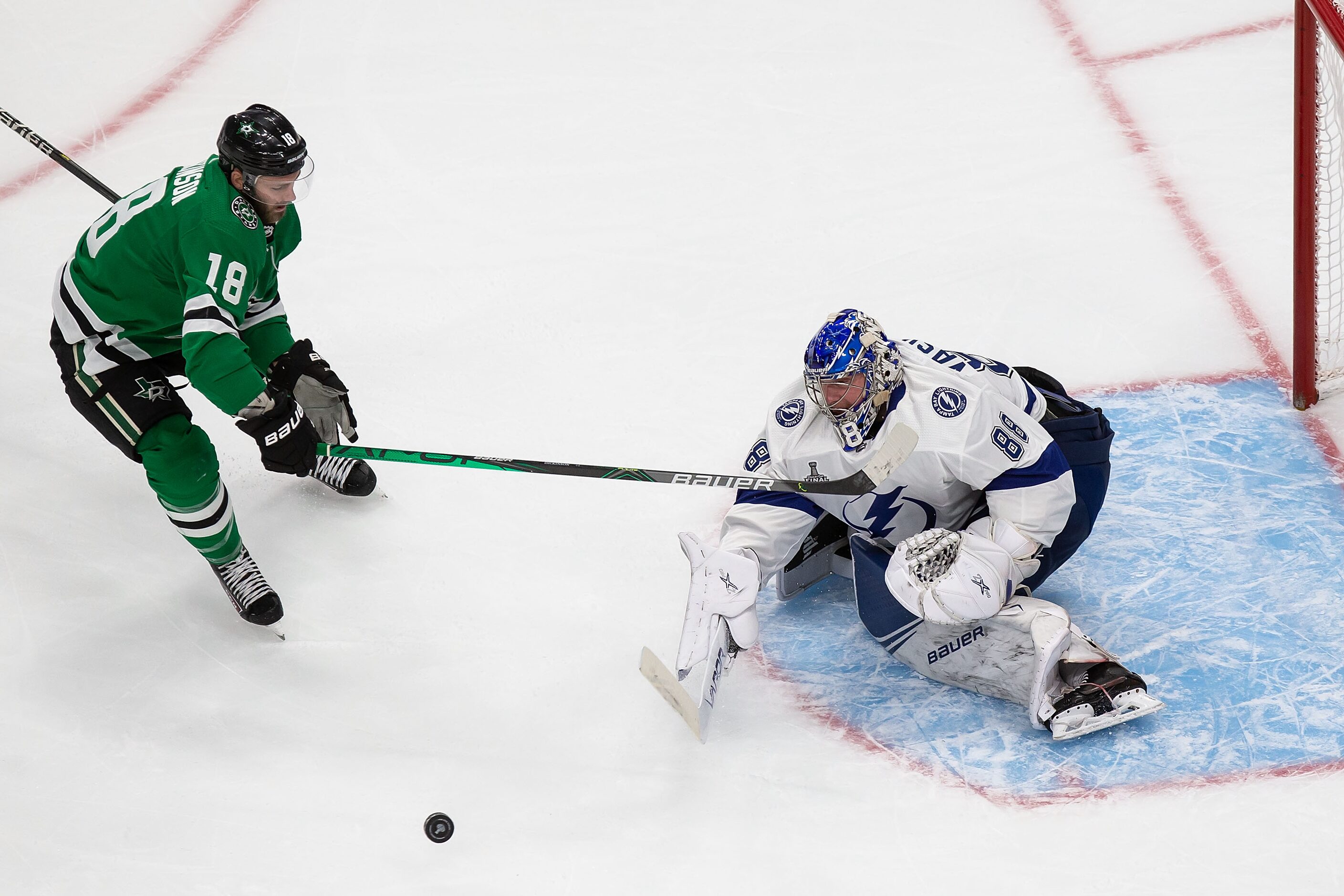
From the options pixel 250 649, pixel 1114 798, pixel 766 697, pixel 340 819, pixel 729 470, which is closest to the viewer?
→ pixel 1114 798

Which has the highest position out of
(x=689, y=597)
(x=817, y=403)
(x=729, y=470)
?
(x=817, y=403)

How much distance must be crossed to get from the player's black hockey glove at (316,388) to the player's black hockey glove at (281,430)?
125 mm

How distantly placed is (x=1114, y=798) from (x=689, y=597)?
3.18 feet

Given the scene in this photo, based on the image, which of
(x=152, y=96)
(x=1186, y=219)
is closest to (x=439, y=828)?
(x=1186, y=219)

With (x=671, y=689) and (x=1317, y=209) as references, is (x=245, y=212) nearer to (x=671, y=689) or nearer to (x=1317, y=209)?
(x=671, y=689)

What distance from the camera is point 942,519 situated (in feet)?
9.54

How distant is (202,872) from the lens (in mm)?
2699

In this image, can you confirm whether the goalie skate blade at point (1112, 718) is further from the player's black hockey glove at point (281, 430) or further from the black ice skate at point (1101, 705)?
the player's black hockey glove at point (281, 430)

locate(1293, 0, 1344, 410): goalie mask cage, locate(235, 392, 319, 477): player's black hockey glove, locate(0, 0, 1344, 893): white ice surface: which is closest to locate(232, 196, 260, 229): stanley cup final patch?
locate(235, 392, 319, 477): player's black hockey glove

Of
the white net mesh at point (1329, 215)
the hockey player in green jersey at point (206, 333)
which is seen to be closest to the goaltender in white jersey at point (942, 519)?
the hockey player in green jersey at point (206, 333)

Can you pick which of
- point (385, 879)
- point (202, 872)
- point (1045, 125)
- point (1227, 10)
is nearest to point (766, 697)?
point (385, 879)

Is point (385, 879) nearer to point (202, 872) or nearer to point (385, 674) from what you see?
point (202, 872)

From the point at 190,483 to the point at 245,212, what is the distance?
68 centimetres

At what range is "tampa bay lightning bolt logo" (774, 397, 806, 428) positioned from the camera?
9.37 feet
